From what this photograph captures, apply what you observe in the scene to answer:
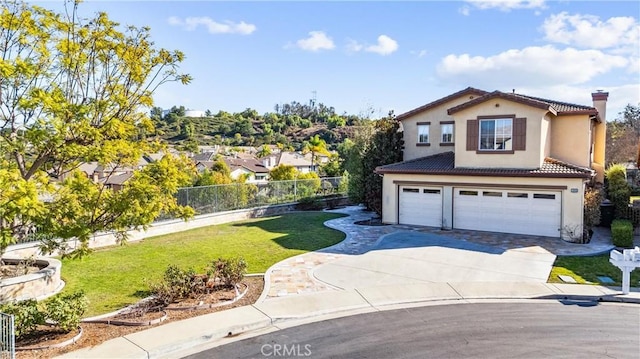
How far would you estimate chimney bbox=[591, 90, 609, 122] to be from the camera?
22844 millimetres

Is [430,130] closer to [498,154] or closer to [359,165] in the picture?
[359,165]

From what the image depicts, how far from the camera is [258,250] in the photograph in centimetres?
1658

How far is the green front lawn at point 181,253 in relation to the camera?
12066 mm

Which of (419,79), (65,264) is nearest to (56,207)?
(65,264)

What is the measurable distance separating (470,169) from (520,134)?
2.63 meters

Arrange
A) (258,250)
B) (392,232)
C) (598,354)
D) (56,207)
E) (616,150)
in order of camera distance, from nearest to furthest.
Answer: (598,354), (56,207), (258,250), (392,232), (616,150)

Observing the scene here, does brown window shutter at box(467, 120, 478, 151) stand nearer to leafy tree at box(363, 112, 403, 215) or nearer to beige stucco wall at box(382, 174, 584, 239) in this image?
beige stucco wall at box(382, 174, 584, 239)

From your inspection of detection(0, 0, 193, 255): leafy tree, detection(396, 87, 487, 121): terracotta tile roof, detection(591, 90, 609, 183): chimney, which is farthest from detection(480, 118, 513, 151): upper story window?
detection(0, 0, 193, 255): leafy tree

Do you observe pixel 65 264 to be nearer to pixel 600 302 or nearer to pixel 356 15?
pixel 356 15

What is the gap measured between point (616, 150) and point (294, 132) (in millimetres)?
76209

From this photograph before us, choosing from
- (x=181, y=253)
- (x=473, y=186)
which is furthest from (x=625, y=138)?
(x=181, y=253)

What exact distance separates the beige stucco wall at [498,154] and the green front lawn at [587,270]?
5.26 m

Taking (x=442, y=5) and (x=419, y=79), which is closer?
(x=442, y=5)

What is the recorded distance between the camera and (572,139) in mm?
20203
